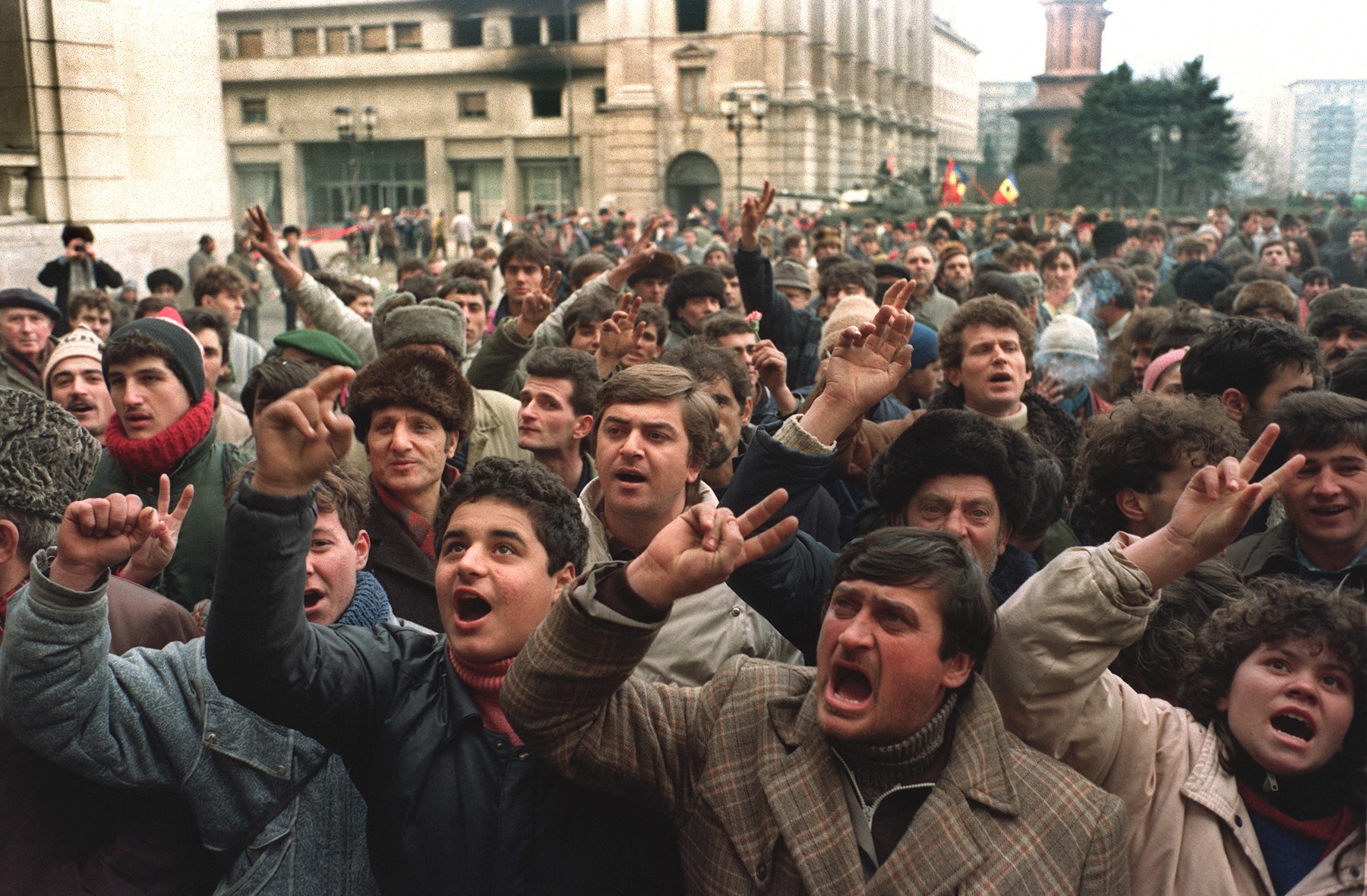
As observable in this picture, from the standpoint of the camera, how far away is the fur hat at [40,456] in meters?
2.64

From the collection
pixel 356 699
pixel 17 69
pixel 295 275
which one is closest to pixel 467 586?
pixel 356 699

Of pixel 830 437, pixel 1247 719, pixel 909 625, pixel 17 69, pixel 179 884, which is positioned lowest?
pixel 179 884

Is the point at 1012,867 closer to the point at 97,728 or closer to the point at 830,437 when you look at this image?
the point at 830,437

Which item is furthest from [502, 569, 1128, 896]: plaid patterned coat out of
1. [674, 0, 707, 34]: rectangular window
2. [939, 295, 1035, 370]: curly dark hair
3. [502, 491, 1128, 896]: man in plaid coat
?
[674, 0, 707, 34]: rectangular window

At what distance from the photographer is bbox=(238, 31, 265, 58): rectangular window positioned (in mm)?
48375

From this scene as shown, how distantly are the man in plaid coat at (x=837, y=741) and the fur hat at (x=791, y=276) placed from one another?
6.72 m

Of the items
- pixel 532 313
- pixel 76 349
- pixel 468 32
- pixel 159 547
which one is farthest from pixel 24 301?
pixel 468 32

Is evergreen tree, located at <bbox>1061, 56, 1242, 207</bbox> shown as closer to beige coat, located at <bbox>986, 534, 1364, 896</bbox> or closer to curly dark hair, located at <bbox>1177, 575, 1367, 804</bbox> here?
curly dark hair, located at <bbox>1177, 575, 1367, 804</bbox>

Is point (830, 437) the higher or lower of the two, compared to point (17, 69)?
lower

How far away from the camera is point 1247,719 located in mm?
2338

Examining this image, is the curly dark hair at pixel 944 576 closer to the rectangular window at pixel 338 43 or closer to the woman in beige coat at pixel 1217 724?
the woman in beige coat at pixel 1217 724

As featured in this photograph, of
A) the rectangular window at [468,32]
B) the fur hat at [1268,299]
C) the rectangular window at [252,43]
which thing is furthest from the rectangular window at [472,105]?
the fur hat at [1268,299]

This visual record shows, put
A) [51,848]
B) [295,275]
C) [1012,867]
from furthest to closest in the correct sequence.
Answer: [295,275] < [51,848] < [1012,867]

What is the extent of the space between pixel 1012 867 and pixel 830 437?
112cm
